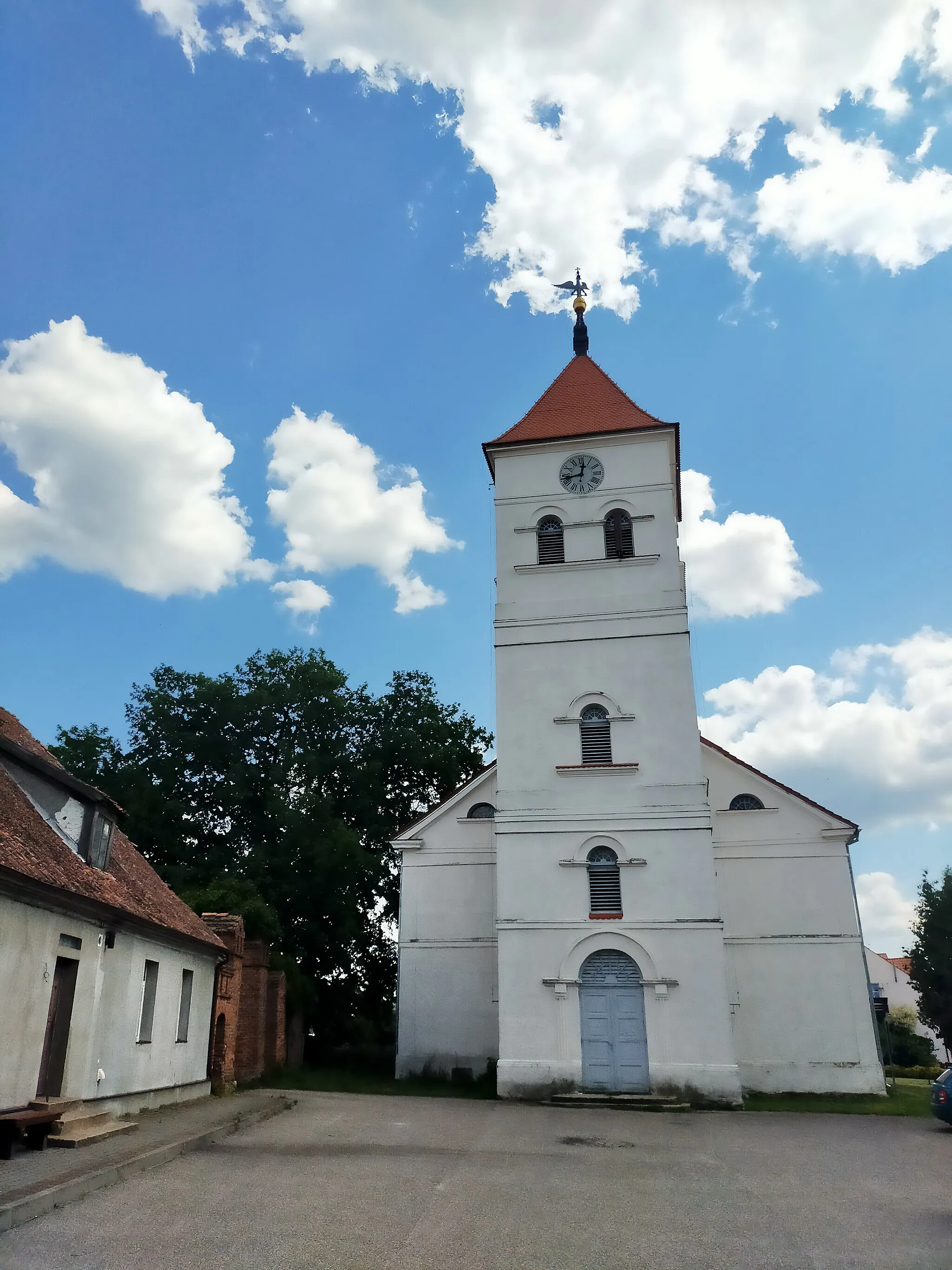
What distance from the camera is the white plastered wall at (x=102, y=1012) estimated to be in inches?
428

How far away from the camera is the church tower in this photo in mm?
18828

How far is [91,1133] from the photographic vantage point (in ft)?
38.1

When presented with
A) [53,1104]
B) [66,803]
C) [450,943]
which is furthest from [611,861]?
[53,1104]

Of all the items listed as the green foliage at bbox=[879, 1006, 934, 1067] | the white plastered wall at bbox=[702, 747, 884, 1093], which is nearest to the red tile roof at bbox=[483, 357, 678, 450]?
the white plastered wall at bbox=[702, 747, 884, 1093]

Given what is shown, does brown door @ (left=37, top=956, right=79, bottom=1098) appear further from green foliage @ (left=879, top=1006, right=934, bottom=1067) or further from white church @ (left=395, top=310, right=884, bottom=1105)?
green foliage @ (left=879, top=1006, right=934, bottom=1067)

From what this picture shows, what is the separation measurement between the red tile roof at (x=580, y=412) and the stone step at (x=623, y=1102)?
49.7 ft

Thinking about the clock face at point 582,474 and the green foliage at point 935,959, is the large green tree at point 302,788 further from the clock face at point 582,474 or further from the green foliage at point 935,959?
the green foliage at point 935,959

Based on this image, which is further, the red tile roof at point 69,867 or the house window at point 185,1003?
the house window at point 185,1003

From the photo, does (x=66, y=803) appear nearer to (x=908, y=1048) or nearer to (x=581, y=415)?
(x=581, y=415)

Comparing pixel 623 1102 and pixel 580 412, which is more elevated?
pixel 580 412

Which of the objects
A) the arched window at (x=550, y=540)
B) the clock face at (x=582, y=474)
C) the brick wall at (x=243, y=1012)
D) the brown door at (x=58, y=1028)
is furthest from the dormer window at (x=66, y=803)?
the clock face at (x=582, y=474)

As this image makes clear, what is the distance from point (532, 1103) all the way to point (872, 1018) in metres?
8.55

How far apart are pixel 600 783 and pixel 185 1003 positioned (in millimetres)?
9588

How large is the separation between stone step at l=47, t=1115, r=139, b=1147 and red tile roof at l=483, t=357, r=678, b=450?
17.3 meters
